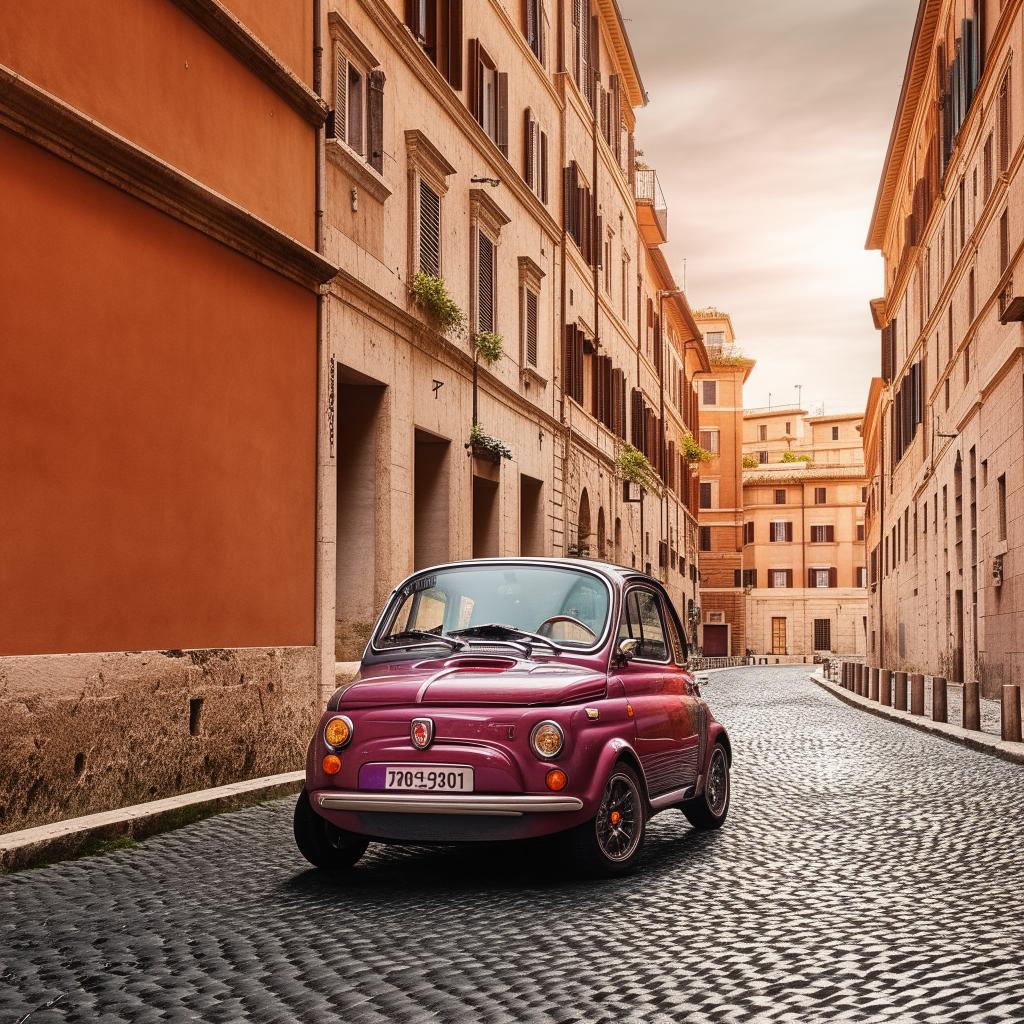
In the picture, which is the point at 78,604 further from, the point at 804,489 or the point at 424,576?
the point at 804,489

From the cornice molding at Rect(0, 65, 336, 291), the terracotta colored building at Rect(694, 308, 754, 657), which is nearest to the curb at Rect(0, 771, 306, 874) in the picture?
the cornice molding at Rect(0, 65, 336, 291)

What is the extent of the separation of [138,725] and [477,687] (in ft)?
12.0

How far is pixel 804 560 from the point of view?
88312mm

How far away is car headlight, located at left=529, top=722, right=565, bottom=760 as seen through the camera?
6.60 m

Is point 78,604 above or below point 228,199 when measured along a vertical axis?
below

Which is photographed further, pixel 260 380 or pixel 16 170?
pixel 260 380

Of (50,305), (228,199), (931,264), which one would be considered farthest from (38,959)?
(931,264)

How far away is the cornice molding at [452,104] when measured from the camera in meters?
16.5

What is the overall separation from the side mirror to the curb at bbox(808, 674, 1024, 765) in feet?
21.8

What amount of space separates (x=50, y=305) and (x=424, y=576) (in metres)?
2.94

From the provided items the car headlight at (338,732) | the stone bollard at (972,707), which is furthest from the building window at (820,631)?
the car headlight at (338,732)

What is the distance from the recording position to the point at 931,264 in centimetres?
3603

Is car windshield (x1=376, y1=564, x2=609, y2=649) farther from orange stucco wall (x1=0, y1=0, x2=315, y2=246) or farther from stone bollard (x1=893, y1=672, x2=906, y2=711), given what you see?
stone bollard (x1=893, y1=672, x2=906, y2=711)

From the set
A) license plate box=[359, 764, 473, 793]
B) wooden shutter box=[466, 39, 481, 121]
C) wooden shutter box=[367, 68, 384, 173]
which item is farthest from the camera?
wooden shutter box=[466, 39, 481, 121]
